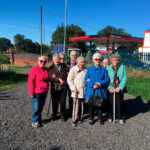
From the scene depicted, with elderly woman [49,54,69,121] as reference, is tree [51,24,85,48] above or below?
above

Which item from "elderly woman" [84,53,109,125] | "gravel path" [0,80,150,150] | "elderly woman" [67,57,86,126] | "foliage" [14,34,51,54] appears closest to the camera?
"gravel path" [0,80,150,150]

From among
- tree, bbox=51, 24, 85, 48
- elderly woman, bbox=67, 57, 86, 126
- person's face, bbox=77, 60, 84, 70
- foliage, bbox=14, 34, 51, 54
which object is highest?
tree, bbox=51, 24, 85, 48

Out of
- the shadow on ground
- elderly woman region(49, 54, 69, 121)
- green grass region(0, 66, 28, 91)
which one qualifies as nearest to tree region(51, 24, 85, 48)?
green grass region(0, 66, 28, 91)

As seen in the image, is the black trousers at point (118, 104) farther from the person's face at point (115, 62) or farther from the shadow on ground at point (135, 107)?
the person's face at point (115, 62)

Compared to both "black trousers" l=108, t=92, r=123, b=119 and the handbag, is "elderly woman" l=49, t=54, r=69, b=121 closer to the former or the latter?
the handbag

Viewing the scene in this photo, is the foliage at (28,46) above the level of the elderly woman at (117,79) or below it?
above

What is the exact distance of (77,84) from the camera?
4.14m

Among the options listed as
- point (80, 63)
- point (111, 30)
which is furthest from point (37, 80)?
point (111, 30)

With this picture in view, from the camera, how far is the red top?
12.2ft

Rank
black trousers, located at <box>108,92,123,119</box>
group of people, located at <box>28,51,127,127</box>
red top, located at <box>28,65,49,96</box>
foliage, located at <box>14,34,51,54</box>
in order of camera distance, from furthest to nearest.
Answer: foliage, located at <box>14,34,51,54</box>
black trousers, located at <box>108,92,123,119</box>
group of people, located at <box>28,51,127,127</box>
red top, located at <box>28,65,49,96</box>

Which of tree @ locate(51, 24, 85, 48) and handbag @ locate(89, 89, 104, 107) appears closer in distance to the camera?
handbag @ locate(89, 89, 104, 107)

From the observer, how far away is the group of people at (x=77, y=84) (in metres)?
3.84

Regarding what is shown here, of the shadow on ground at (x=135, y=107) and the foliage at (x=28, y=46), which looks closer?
the shadow on ground at (x=135, y=107)

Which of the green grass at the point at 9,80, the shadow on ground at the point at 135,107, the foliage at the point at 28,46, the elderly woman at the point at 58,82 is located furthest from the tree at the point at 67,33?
the elderly woman at the point at 58,82
